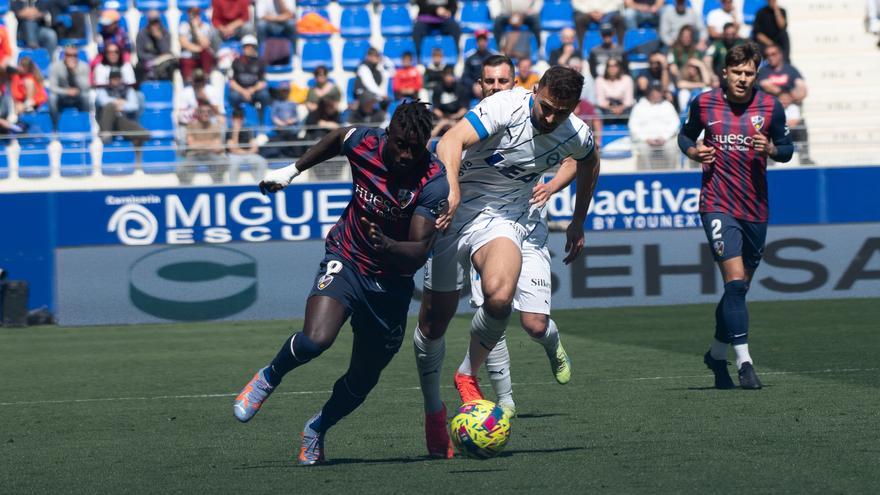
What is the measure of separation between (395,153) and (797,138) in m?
13.6

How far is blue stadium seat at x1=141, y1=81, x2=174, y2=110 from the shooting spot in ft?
70.8

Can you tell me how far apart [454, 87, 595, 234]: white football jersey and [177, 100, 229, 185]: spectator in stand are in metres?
10.5

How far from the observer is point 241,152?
19.1 m

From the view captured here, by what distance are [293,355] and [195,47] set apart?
50.7 ft

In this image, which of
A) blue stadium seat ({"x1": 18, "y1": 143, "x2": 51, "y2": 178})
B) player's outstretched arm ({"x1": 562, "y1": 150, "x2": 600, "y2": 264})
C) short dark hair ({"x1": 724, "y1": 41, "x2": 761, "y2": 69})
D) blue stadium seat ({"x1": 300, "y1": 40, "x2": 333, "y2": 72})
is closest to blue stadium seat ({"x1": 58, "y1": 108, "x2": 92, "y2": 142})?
blue stadium seat ({"x1": 18, "y1": 143, "x2": 51, "y2": 178})

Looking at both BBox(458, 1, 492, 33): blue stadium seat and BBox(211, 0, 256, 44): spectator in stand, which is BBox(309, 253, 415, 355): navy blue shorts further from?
BBox(458, 1, 492, 33): blue stadium seat

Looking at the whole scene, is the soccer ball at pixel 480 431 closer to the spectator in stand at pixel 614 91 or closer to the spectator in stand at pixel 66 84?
the spectator in stand at pixel 614 91

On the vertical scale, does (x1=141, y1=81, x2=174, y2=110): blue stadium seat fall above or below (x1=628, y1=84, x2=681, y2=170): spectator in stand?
above

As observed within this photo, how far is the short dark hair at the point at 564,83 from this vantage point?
7.76m

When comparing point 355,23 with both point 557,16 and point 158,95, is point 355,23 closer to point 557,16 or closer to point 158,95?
point 557,16

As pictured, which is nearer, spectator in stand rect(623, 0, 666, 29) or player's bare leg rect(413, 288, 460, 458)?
player's bare leg rect(413, 288, 460, 458)

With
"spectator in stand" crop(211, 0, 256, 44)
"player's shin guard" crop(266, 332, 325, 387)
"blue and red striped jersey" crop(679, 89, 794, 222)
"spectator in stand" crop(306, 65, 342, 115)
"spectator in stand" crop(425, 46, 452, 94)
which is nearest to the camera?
"player's shin guard" crop(266, 332, 325, 387)

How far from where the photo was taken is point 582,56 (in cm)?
2259

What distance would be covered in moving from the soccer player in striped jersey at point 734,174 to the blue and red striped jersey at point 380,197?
363 cm
